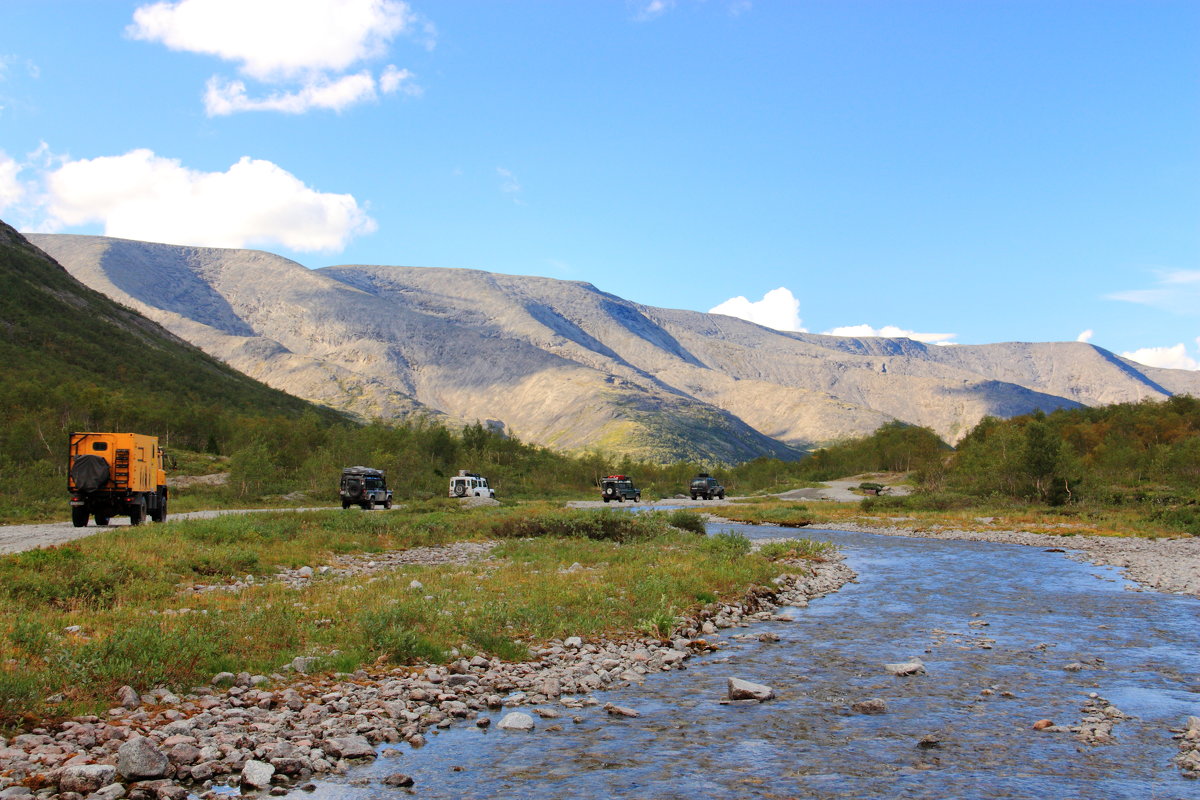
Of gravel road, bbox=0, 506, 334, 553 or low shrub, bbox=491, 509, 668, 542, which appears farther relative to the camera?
low shrub, bbox=491, 509, 668, 542

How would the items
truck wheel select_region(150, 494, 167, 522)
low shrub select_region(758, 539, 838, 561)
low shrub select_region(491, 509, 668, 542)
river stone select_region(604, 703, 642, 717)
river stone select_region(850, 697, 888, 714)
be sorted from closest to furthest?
1. river stone select_region(604, 703, 642, 717)
2. river stone select_region(850, 697, 888, 714)
3. low shrub select_region(758, 539, 838, 561)
4. truck wheel select_region(150, 494, 167, 522)
5. low shrub select_region(491, 509, 668, 542)

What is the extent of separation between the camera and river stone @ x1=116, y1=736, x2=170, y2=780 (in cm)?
916

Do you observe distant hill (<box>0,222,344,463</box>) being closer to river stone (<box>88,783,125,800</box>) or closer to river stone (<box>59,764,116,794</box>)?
river stone (<box>59,764,116,794</box>)

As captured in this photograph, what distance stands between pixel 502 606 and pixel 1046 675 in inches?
440

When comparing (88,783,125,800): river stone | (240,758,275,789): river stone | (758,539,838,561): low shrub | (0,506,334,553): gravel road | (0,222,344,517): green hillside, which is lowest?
(758,539,838,561): low shrub

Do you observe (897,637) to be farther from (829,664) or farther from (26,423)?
(26,423)

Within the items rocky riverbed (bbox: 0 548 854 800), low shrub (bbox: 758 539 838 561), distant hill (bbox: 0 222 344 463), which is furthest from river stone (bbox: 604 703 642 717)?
distant hill (bbox: 0 222 344 463)

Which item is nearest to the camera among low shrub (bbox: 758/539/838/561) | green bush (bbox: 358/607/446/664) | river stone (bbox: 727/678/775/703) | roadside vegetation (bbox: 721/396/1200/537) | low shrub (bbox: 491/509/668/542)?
river stone (bbox: 727/678/775/703)

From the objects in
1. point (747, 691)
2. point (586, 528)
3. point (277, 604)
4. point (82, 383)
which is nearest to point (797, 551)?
point (586, 528)

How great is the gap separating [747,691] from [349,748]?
21.8ft

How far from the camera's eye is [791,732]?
12.0 metres

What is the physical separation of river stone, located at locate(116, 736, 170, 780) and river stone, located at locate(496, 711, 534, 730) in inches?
181

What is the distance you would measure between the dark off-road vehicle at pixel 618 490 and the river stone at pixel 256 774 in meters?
78.6

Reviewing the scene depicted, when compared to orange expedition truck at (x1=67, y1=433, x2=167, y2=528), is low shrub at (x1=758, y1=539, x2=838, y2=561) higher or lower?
lower
